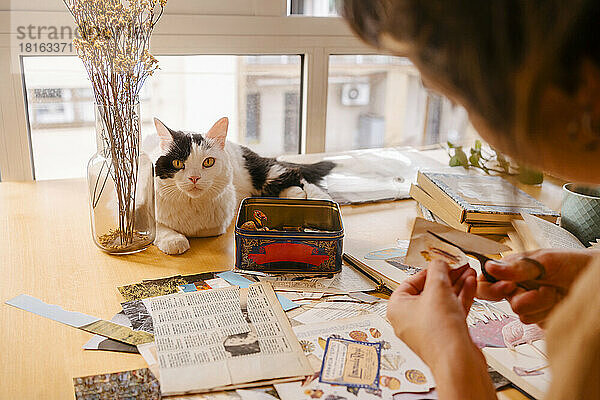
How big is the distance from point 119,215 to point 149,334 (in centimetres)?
38

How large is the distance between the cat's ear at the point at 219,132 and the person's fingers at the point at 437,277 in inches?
24.5

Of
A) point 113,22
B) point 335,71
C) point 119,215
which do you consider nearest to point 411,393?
point 119,215

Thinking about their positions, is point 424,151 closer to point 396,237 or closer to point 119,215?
point 396,237

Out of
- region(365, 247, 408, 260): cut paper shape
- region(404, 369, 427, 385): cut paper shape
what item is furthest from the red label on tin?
region(404, 369, 427, 385): cut paper shape

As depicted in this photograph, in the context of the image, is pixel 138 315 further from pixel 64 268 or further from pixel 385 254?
pixel 385 254

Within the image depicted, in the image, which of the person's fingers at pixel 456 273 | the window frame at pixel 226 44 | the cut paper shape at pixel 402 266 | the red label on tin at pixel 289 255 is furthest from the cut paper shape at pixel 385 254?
the window frame at pixel 226 44

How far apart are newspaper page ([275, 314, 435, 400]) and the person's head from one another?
40cm

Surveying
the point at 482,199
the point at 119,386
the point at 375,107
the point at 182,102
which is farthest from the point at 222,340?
the point at 375,107

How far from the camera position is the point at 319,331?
915mm

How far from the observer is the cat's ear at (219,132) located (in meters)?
1.25

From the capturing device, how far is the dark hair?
1.34ft

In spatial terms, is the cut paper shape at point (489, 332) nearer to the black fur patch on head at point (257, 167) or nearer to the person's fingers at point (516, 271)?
the person's fingers at point (516, 271)

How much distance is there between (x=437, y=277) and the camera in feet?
2.58

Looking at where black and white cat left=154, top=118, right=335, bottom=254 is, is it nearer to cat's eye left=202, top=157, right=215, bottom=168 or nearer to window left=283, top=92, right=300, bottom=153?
cat's eye left=202, top=157, right=215, bottom=168
